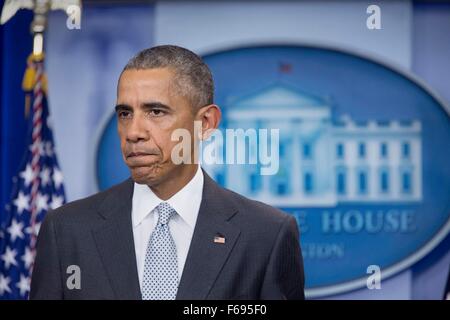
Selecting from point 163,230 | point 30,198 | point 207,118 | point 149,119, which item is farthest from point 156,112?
point 30,198

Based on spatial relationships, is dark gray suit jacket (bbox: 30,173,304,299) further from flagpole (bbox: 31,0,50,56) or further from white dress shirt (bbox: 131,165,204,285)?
flagpole (bbox: 31,0,50,56)

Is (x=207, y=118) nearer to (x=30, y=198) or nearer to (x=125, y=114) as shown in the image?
(x=125, y=114)

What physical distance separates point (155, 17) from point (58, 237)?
3.68 feet

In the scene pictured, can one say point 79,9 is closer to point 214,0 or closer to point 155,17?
point 155,17

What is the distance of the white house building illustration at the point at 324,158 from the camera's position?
2504mm

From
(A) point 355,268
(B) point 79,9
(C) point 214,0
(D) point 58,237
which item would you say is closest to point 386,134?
(A) point 355,268

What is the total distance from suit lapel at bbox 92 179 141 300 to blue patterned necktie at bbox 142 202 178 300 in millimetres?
25

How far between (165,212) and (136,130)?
19 cm

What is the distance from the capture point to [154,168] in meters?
1.69

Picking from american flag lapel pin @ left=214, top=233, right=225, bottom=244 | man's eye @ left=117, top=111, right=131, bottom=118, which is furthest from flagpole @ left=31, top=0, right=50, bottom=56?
american flag lapel pin @ left=214, top=233, right=225, bottom=244

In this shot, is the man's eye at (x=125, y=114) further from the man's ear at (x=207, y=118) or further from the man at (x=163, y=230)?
the man's ear at (x=207, y=118)

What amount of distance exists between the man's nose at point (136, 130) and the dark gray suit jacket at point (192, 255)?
0.14 m
